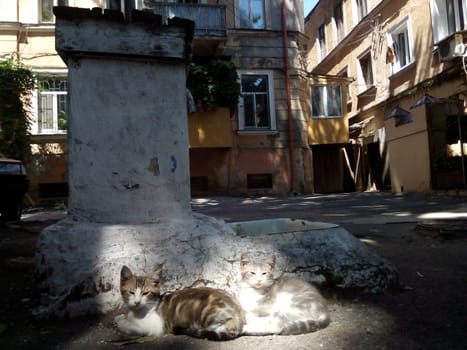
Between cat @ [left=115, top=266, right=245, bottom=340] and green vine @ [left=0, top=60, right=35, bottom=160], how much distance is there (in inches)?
421

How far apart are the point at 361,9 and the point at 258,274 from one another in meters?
18.6

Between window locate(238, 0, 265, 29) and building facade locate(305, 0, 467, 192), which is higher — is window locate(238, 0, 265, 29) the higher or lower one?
the higher one

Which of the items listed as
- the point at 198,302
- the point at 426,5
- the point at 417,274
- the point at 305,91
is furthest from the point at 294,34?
the point at 198,302

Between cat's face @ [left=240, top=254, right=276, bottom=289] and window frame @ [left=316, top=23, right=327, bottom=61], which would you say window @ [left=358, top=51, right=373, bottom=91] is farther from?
cat's face @ [left=240, top=254, right=276, bottom=289]

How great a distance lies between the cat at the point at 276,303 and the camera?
221cm

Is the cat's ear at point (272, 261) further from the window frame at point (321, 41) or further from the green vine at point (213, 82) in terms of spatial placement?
the window frame at point (321, 41)

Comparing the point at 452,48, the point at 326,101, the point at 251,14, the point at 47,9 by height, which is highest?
the point at 251,14

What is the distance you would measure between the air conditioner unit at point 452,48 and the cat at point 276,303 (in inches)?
447

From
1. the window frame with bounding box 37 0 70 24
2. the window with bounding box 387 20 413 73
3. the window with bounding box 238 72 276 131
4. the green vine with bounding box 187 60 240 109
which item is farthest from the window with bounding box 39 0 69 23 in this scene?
the window with bounding box 387 20 413 73

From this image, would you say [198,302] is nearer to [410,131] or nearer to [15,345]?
[15,345]

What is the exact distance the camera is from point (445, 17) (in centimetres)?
1276

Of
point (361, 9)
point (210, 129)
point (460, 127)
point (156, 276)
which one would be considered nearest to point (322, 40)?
point (361, 9)

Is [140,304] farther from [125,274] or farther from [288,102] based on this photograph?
[288,102]

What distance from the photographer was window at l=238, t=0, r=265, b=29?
A: 14956 mm
